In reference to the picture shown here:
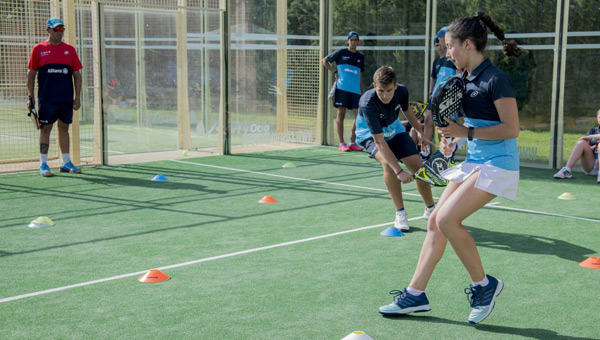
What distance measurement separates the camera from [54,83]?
1101 cm

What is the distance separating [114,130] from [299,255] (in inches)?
331

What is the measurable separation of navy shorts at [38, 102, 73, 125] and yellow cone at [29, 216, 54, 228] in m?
3.71

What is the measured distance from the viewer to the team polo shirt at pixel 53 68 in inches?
429

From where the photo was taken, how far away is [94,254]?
6418 mm

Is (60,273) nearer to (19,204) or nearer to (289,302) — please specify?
(289,302)

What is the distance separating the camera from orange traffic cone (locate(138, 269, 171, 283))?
218 inches

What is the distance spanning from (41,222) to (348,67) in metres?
8.18

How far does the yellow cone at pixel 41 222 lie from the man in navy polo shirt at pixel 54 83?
3.56m

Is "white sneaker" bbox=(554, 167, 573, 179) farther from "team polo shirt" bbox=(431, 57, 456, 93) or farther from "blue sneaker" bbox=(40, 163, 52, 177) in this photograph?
"blue sneaker" bbox=(40, 163, 52, 177)

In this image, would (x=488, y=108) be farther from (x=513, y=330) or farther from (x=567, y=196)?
(x=567, y=196)

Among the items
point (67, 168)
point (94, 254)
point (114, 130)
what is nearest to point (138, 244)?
point (94, 254)

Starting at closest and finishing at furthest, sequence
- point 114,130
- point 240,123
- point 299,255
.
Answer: point 299,255
point 114,130
point 240,123

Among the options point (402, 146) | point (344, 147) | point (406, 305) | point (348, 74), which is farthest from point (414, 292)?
point (348, 74)

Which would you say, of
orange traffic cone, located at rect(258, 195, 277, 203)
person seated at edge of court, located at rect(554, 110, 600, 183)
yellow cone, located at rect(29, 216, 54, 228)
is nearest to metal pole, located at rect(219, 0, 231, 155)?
orange traffic cone, located at rect(258, 195, 277, 203)
